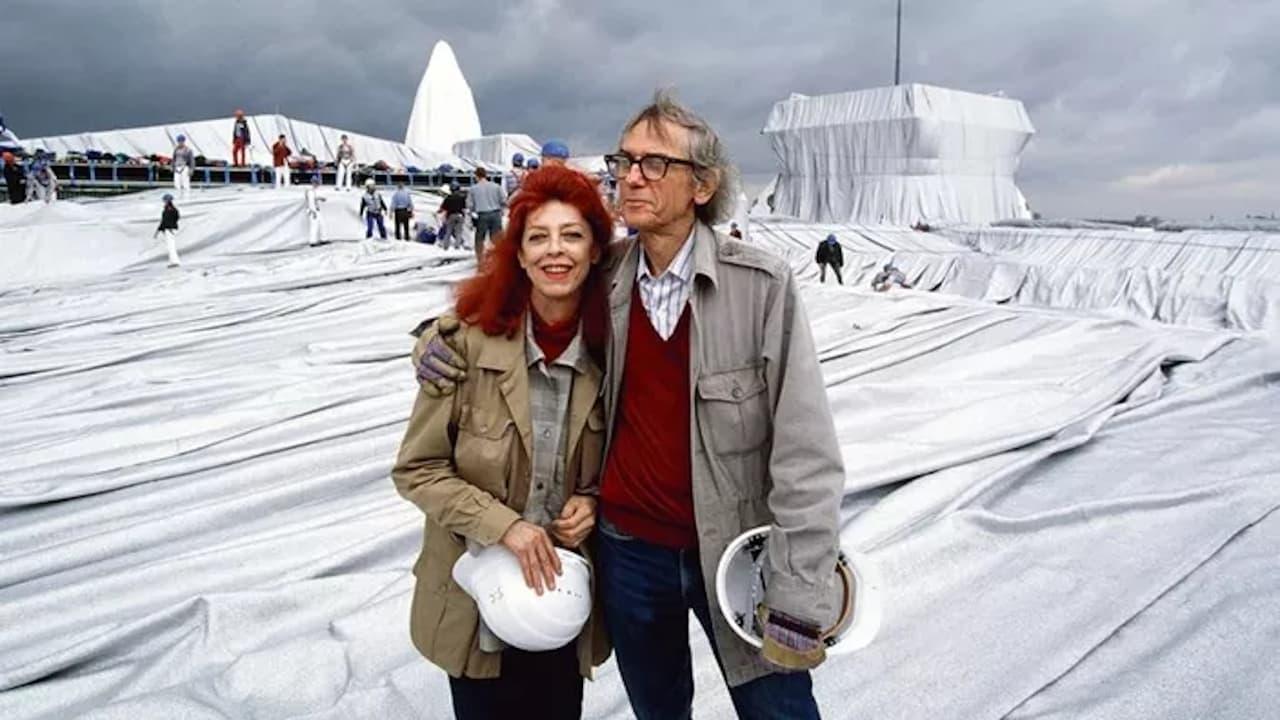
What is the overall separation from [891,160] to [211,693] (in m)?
30.1

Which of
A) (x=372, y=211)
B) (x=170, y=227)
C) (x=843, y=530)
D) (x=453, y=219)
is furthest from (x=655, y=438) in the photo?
(x=372, y=211)

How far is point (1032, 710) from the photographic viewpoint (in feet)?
7.21

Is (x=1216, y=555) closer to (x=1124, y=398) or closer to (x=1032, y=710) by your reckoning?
(x=1032, y=710)

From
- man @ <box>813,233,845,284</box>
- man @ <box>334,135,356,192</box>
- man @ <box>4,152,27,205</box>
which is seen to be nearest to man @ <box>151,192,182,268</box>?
man @ <box>4,152,27,205</box>

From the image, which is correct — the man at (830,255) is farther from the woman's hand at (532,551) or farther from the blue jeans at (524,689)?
A: the woman's hand at (532,551)

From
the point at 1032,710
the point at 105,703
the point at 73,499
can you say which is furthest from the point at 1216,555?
the point at 73,499

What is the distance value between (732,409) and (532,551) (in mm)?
435

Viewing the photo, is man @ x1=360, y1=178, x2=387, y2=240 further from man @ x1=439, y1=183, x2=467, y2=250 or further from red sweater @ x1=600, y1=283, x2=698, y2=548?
red sweater @ x1=600, y1=283, x2=698, y2=548

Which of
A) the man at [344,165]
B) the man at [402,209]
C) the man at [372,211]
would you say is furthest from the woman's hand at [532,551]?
the man at [344,165]

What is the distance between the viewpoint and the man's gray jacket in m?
1.32

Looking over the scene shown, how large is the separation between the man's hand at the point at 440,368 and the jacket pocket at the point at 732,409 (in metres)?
0.44

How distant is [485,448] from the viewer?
58.2 inches

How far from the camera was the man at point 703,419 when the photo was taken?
4.39 feet

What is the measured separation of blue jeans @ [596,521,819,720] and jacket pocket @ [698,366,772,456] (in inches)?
8.5
